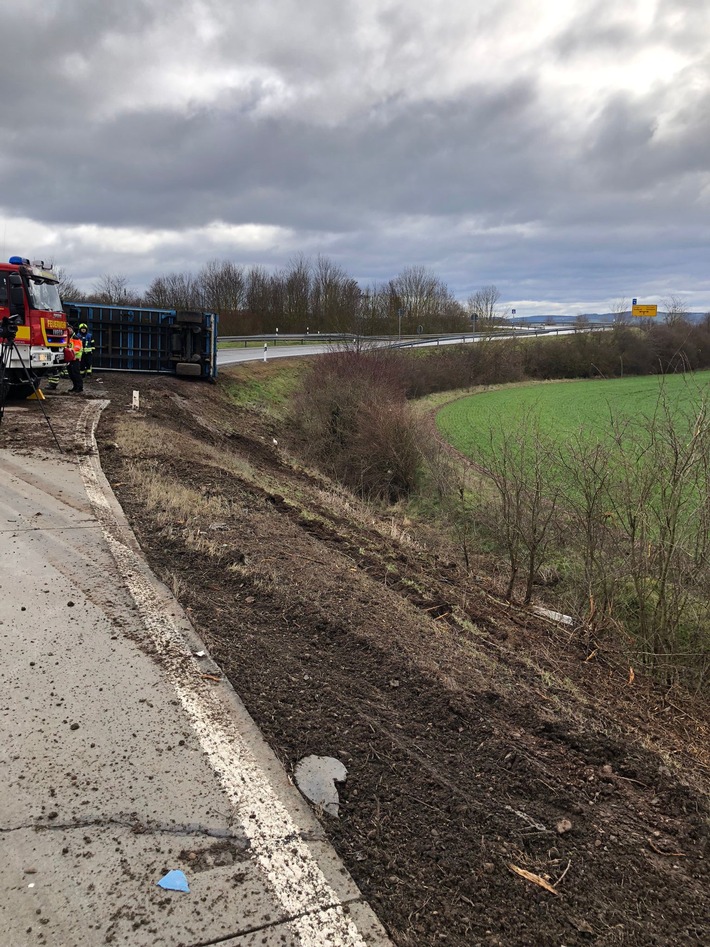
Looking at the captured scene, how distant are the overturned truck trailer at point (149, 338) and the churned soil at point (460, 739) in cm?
1429

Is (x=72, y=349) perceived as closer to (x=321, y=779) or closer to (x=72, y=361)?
(x=72, y=361)

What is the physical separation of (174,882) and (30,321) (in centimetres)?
1312

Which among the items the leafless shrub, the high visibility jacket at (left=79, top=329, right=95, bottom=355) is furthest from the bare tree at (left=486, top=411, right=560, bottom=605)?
the high visibility jacket at (left=79, top=329, right=95, bottom=355)

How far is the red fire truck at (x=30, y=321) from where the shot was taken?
12406mm

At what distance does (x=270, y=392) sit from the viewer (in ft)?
82.9

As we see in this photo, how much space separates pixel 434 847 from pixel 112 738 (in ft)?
5.56

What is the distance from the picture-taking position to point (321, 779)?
299cm

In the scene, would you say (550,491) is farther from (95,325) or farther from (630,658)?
(95,325)

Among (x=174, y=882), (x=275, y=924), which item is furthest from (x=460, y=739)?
(x=174, y=882)

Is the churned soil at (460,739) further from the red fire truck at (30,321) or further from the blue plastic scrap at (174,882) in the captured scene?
the red fire truck at (30,321)

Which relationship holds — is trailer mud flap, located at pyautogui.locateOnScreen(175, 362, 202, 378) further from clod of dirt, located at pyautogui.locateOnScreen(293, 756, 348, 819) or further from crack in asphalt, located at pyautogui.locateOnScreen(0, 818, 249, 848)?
crack in asphalt, located at pyautogui.locateOnScreen(0, 818, 249, 848)

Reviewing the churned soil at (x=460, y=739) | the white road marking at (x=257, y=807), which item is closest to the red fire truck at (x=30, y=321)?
the churned soil at (x=460, y=739)

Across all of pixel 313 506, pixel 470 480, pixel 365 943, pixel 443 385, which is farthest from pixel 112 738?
pixel 443 385

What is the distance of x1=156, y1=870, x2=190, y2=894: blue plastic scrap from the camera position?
7.69ft
